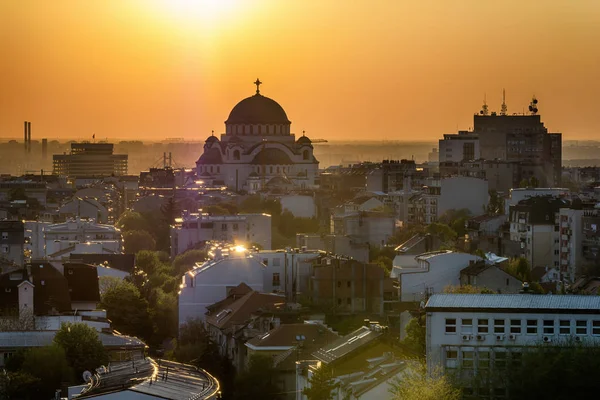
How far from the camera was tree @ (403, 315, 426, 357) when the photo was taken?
4003 centimetres

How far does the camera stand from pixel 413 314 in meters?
46.6

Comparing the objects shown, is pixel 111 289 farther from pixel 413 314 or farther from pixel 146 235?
pixel 146 235

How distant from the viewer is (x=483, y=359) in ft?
122

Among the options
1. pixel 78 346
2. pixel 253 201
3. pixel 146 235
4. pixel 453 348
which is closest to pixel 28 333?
pixel 78 346

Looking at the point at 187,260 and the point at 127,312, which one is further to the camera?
the point at 187,260

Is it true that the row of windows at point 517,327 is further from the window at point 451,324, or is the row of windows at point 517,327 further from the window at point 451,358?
the window at point 451,358

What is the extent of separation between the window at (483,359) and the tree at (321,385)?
270 centimetres

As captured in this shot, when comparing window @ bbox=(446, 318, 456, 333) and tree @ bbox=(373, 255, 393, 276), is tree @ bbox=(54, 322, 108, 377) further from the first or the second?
tree @ bbox=(373, 255, 393, 276)

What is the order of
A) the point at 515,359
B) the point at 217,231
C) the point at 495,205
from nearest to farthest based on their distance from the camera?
the point at 515,359 < the point at 217,231 < the point at 495,205

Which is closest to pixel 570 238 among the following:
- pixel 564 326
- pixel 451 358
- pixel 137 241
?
pixel 137 241

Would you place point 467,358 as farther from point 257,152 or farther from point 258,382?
point 257,152

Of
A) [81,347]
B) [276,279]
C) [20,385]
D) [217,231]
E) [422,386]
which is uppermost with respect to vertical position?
[217,231]

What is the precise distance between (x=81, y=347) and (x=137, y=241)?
42.3m

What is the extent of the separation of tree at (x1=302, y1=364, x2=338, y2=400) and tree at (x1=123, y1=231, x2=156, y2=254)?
48.8 m
